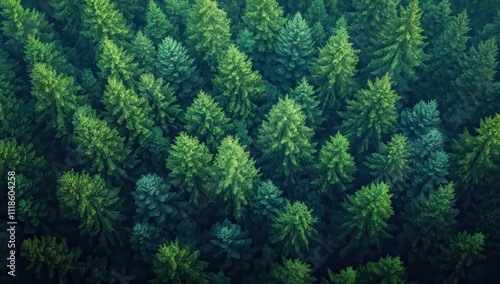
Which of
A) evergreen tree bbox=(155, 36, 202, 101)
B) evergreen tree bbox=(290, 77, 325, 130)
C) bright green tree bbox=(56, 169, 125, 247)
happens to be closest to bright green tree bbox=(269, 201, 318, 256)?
evergreen tree bbox=(290, 77, 325, 130)

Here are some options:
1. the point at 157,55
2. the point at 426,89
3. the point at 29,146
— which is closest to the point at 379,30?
the point at 426,89

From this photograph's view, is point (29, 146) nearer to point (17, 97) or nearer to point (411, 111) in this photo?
point (17, 97)

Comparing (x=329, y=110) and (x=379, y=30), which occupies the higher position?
(x=379, y=30)

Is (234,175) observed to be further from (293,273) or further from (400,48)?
(400,48)

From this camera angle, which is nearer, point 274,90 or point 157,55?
point 157,55

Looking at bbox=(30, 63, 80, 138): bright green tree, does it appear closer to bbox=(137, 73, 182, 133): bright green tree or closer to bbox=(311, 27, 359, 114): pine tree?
bbox=(137, 73, 182, 133): bright green tree
